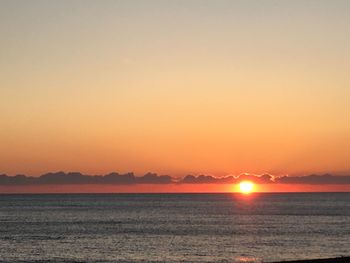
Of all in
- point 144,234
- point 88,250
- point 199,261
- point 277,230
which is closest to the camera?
point 199,261

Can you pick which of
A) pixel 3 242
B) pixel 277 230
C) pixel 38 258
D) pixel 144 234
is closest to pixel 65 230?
pixel 144 234

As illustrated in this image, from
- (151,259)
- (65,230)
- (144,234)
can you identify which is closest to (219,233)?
(144,234)

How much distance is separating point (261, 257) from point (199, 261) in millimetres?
8239

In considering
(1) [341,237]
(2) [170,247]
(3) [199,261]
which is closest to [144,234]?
(2) [170,247]

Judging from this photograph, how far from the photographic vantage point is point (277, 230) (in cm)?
11675

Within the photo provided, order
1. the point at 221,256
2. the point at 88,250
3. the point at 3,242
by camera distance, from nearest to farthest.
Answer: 1. the point at 221,256
2. the point at 88,250
3. the point at 3,242

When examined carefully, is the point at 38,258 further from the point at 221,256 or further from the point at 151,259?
the point at 221,256

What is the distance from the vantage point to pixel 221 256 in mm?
76312

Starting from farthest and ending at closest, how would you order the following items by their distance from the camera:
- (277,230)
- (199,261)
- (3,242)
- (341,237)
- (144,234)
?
(277,230) < (144,234) < (341,237) < (3,242) < (199,261)

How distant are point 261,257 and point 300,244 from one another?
14.7m

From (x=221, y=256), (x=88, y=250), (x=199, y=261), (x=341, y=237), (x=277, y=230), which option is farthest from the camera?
(x=277, y=230)

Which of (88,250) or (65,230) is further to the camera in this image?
(65,230)

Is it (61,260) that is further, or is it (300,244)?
(300,244)

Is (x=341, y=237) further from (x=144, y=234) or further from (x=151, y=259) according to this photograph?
(x=151, y=259)
